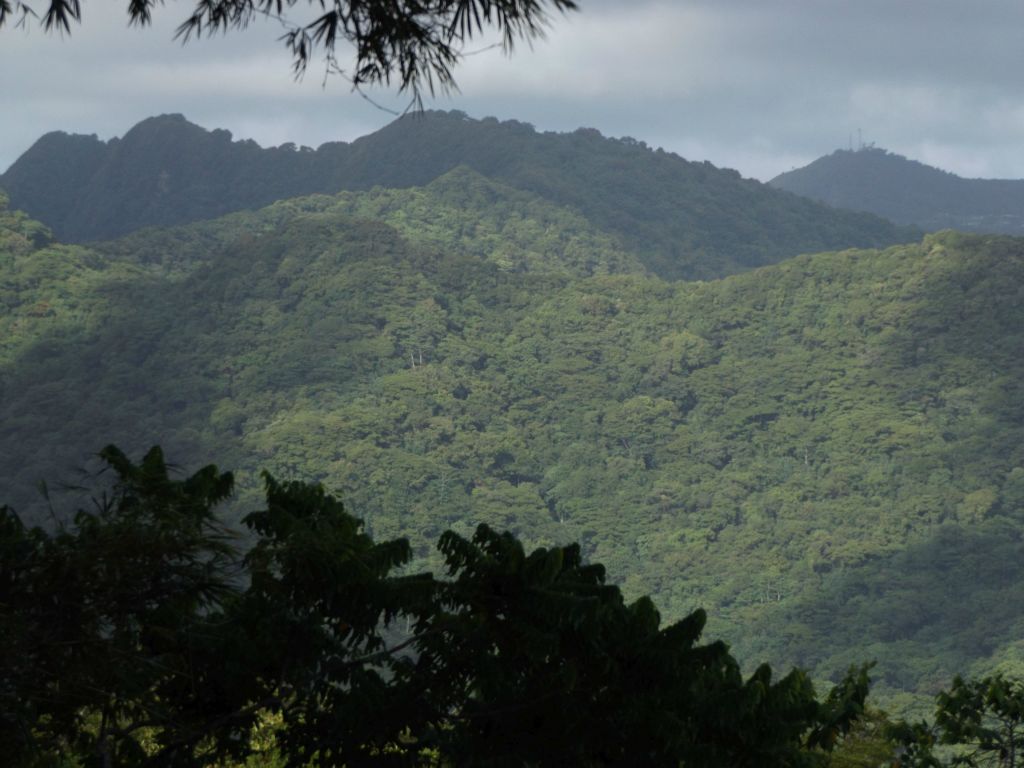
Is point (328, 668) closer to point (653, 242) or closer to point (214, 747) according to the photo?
point (214, 747)

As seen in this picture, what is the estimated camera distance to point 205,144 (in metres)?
174

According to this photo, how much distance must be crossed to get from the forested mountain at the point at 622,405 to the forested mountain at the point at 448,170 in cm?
4559

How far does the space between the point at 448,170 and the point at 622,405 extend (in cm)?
7729

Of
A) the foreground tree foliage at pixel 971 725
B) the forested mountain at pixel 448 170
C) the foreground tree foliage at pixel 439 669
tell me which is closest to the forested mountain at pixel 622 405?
the forested mountain at pixel 448 170

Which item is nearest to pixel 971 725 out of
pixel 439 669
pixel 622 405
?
pixel 439 669

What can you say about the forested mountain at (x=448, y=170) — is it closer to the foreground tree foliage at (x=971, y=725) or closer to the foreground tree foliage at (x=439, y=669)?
the foreground tree foliage at (x=971, y=725)

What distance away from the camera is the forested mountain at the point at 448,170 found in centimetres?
15550

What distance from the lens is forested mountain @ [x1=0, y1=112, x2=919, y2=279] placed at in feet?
510

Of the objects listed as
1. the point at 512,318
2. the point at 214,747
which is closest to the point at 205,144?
the point at 512,318

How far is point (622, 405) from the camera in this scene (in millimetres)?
97312

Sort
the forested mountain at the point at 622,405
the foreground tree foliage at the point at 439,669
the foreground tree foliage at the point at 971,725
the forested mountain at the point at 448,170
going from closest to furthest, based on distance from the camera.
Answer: the foreground tree foliage at the point at 439,669
the foreground tree foliage at the point at 971,725
the forested mountain at the point at 622,405
the forested mountain at the point at 448,170

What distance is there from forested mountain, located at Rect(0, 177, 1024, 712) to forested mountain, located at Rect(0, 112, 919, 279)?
150 ft

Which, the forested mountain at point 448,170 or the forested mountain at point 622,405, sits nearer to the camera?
the forested mountain at point 622,405

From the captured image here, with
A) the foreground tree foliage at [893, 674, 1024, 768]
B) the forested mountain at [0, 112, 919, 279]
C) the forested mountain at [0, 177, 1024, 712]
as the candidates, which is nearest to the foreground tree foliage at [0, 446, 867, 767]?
the foreground tree foliage at [893, 674, 1024, 768]
